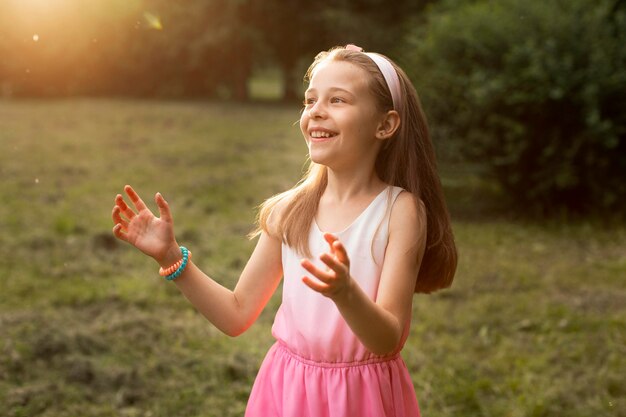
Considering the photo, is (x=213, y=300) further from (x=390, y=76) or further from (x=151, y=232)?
(x=390, y=76)

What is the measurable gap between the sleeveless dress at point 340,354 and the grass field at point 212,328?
1.53 meters

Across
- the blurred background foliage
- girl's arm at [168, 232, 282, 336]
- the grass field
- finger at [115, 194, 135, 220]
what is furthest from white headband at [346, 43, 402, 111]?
the blurred background foliage

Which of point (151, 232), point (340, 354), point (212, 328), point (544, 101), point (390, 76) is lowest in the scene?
point (212, 328)

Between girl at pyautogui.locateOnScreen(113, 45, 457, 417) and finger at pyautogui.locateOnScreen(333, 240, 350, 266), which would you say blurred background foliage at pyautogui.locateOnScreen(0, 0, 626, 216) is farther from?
finger at pyautogui.locateOnScreen(333, 240, 350, 266)

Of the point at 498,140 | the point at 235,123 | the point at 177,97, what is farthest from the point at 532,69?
the point at 177,97

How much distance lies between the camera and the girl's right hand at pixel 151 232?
1975 millimetres

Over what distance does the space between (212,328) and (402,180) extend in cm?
258

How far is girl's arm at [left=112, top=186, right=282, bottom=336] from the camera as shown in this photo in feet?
6.52

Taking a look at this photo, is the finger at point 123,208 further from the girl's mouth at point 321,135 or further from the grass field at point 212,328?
the grass field at point 212,328

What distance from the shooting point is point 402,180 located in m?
2.03

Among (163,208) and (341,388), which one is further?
(163,208)

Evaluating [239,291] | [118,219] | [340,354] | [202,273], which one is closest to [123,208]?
[118,219]

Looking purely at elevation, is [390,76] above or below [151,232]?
above

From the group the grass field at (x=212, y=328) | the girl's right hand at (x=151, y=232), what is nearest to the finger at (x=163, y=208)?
the girl's right hand at (x=151, y=232)
